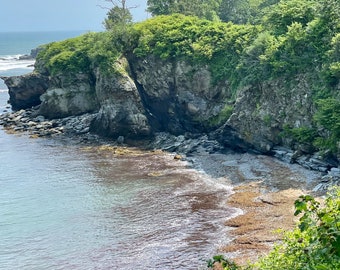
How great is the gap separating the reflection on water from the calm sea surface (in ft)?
0.20

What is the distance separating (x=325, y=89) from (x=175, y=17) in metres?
27.1

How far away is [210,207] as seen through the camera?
3189 centimetres

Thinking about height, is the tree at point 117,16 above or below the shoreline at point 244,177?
above

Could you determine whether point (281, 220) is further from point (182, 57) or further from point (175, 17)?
point (175, 17)

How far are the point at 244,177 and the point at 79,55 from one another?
3282 cm

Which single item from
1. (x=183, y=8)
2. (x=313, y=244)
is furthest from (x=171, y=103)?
(x=313, y=244)

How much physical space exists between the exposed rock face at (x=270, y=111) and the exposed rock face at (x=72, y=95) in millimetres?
22196

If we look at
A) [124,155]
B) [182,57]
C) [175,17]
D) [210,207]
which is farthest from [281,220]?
[175,17]

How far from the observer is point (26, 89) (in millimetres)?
66750

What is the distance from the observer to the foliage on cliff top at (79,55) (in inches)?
2142

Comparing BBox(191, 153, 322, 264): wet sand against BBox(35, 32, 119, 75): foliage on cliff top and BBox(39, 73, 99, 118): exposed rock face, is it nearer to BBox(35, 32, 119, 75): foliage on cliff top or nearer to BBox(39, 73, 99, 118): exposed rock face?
BBox(35, 32, 119, 75): foliage on cliff top

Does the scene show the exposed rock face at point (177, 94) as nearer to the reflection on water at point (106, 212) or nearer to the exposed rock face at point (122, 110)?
the exposed rock face at point (122, 110)

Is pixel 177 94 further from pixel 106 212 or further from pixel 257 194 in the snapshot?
pixel 106 212

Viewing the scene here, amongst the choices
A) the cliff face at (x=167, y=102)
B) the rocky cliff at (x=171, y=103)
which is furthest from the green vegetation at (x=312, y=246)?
the cliff face at (x=167, y=102)
